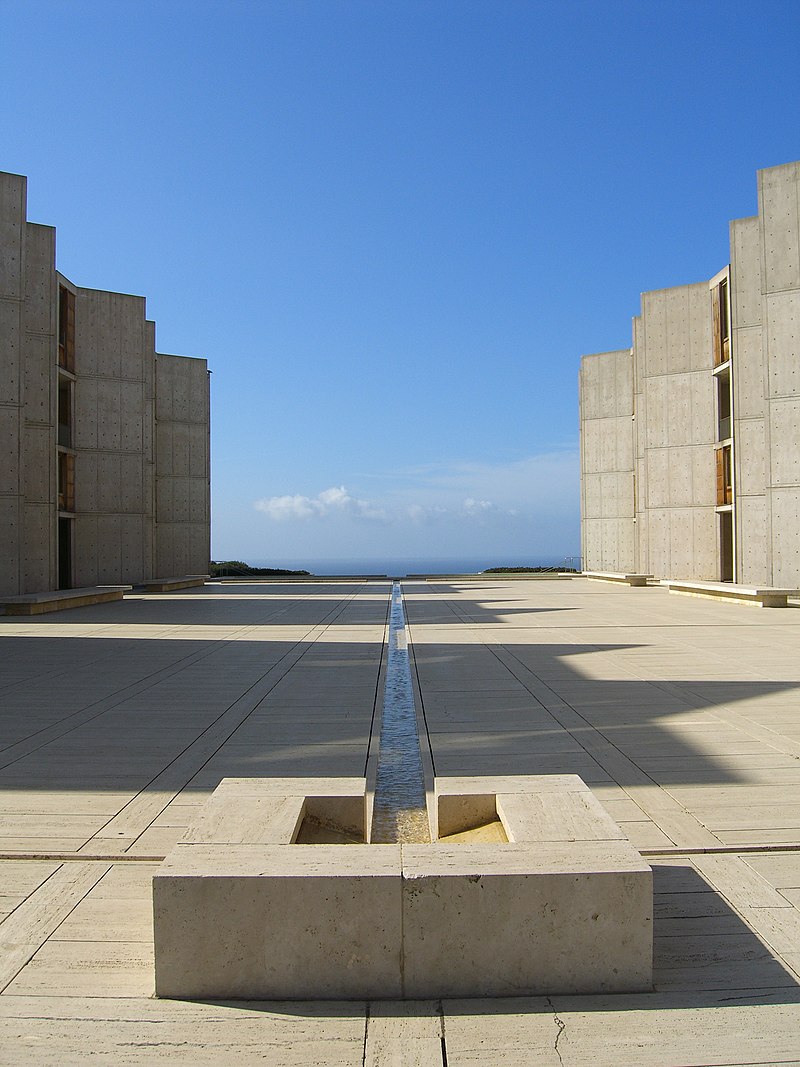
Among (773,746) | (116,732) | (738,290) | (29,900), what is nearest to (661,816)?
(773,746)

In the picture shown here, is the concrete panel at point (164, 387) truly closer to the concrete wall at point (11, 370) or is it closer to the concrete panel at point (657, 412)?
the concrete wall at point (11, 370)

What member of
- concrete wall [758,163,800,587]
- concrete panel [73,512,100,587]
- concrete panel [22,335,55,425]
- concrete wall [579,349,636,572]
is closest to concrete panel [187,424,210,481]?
concrete panel [73,512,100,587]

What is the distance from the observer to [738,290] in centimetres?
2477

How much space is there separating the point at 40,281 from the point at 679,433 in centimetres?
2035

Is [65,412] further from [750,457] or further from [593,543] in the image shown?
[593,543]

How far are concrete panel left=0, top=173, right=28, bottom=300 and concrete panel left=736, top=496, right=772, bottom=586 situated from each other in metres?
19.1

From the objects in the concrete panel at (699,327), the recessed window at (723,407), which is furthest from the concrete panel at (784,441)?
the concrete panel at (699,327)

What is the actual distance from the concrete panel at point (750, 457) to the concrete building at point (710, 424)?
0.03m

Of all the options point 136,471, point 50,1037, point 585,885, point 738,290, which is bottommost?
point 50,1037

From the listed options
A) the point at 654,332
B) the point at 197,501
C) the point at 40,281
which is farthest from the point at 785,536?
the point at 197,501

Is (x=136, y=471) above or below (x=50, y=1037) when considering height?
above

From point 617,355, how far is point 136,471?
19927 mm

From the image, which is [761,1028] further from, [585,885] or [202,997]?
[202,997]

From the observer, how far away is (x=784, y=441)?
71.7 ft
